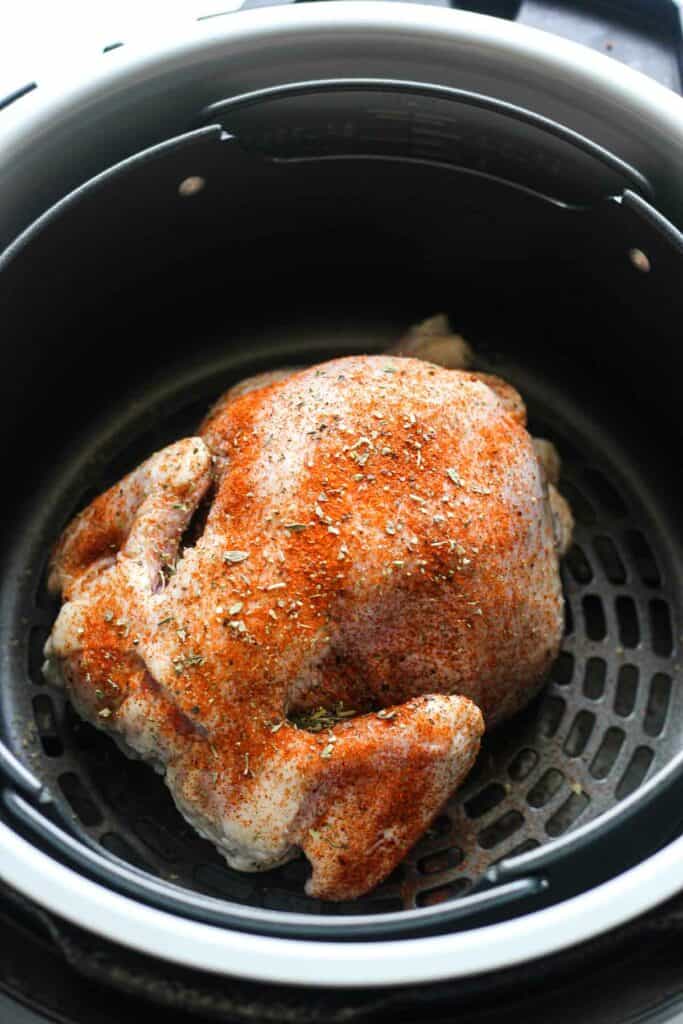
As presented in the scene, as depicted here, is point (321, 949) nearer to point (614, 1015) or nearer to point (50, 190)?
point (614, 1015)

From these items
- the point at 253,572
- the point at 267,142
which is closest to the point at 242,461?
the point at 253,572

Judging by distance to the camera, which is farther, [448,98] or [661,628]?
[661,628]

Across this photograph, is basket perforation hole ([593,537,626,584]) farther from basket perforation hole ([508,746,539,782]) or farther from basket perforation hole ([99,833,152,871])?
basket perforation hole ([99,833,152,871])

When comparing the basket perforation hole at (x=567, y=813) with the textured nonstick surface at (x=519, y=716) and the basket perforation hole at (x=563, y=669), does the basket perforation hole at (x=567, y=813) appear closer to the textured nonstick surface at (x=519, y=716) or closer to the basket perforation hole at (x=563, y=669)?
the textured nonstick surface at (x=519, y=716)

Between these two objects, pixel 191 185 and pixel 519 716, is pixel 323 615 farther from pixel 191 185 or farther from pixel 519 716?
pixel 191 185

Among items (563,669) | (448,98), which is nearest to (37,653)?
(563,669)
